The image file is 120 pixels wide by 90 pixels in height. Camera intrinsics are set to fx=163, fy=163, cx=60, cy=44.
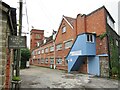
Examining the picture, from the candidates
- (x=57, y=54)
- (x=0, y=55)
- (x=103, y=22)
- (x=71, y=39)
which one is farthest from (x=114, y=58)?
(x=0, y=55)

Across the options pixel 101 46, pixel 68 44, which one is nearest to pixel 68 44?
pixel 68 44

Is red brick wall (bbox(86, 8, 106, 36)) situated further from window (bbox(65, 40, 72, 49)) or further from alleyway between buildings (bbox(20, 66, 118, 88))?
alleyway between buildings (bbox(20, 66, 118, 88))

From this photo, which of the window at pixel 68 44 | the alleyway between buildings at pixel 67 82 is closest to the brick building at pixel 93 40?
the window at pixel 68 44

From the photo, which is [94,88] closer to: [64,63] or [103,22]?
[103,22]

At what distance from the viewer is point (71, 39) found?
1087 inches

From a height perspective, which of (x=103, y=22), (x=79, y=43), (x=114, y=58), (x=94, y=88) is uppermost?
(x=103, y=22)

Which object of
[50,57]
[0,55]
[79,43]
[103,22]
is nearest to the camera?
[0,55]

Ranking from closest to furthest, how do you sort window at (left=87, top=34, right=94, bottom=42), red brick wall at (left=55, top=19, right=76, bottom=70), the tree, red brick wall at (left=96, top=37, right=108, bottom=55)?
red brick wall at (left=96, top=37, right=108, bottom=55) → window at (left=87, top=34, right=94, bottom=42) → red brick wall at (left=55, top=19, right=76, bottom=70) → the tree

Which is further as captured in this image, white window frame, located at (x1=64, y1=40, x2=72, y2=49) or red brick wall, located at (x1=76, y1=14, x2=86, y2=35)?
white window frame, located at (x1=64, y1=40, x2=72, y2=49)

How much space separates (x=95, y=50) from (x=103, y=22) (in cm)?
379

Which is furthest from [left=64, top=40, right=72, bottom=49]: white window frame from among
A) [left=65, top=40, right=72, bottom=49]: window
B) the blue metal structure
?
the blue metal structure

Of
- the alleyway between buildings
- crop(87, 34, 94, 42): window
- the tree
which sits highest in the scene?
crop(87, 34, 94, 42): window

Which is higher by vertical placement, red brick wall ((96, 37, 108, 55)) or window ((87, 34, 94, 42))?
window ((87, 34, 94, 42))

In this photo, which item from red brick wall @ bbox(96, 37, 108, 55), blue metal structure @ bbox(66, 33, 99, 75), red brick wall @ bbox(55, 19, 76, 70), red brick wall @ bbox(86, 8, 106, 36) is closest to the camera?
red brick wall @ bbox(96, 37, 108, 55)
